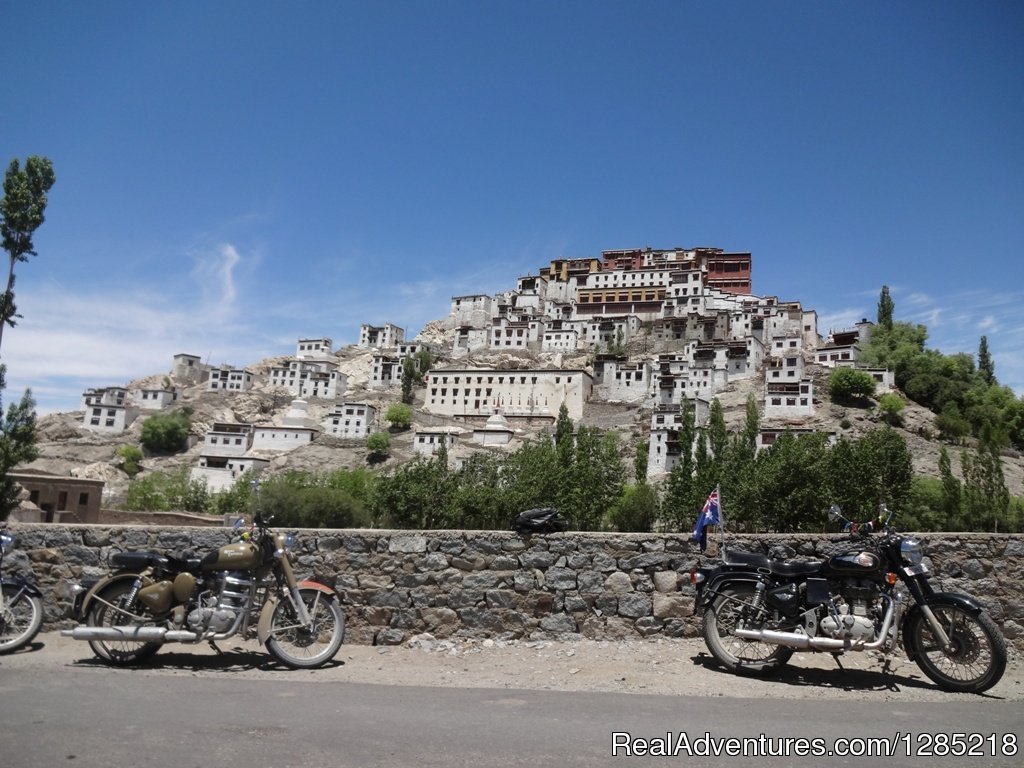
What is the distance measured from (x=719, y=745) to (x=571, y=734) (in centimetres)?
92

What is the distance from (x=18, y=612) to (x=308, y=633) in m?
3.04

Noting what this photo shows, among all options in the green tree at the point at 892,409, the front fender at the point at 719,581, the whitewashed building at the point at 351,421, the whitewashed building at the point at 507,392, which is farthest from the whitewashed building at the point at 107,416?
the front fender at the point at 719,581

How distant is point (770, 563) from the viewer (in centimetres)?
655

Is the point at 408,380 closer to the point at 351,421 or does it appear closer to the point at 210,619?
the point at 351,421

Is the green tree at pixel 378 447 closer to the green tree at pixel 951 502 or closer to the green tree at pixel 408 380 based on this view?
the green tree at pixel 408 380

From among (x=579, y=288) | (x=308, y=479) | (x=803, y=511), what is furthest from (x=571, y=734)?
(x=579, y=288)

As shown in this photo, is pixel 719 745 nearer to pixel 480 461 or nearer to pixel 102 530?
pixel 102 530

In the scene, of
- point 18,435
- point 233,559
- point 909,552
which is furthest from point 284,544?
point 18,435

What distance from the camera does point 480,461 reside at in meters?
60.2

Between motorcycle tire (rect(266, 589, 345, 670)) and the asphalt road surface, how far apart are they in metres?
0.17

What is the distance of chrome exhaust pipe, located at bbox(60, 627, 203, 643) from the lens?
21.3 ft

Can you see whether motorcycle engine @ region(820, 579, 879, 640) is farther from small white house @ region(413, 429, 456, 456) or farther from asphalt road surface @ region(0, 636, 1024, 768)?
small white house @ region(413, 429, 456, 456)

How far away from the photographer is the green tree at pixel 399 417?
300 ft

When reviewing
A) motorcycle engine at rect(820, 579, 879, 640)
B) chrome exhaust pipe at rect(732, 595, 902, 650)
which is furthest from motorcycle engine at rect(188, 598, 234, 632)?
motorcycle engine at rect(820, 579, 879, 640)
